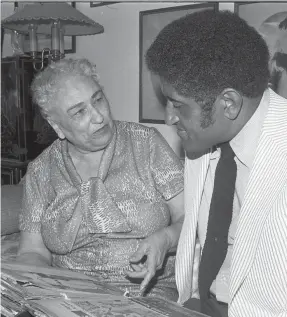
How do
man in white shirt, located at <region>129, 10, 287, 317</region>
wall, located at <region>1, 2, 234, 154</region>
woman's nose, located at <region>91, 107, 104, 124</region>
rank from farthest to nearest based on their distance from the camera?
wall, located at <region>1, 2, 234, 154</region>, woman's nose, located at <region>91, 107, 104, 124</region>, man in white shirt, located at <region>129, 10, 287, 317</region>

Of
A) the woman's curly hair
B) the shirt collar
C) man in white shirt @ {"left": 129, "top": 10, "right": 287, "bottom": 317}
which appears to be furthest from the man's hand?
the woman's curly hair

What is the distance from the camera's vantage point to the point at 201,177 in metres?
1.71

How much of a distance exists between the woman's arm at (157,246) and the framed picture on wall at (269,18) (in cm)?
147

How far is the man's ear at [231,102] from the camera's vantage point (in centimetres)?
134

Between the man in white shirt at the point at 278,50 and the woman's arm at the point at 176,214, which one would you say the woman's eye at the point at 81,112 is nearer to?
the woman's arm at the point at 176,214

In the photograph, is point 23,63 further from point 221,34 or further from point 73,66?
point 221,34

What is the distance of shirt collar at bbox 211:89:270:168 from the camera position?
1427 millimetres

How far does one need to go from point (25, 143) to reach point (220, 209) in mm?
3807

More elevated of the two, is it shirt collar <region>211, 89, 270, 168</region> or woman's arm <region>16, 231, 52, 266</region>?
shirt collar <region>211, 89, 270, 168</region>

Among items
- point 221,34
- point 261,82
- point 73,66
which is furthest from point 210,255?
point 73,66

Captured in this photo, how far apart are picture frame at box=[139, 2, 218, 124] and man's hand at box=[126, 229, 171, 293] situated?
2.01 m

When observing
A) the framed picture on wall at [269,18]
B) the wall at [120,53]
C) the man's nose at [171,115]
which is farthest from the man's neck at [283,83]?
the man's nose at [171,115]

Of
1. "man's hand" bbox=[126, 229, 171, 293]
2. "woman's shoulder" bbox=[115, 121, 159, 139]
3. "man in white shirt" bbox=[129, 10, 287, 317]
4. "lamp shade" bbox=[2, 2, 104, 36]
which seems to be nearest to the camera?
"man in white shirt" bbox=[129, 10, 287, 317]

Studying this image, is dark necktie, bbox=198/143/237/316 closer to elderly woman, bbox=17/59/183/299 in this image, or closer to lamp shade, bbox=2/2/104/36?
elderly woman, bbox=17/59/183/299
